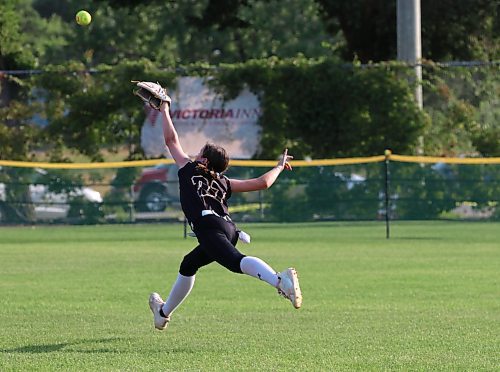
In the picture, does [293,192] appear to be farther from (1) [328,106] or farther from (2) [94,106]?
(2) [94,106]

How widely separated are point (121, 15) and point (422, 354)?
58.4m

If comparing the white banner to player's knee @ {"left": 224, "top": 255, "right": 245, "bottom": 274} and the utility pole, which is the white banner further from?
player's knee @ {"left": 224, "top": 255, "right": 245, "bottom": 274}

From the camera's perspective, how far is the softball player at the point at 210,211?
920 centimetres

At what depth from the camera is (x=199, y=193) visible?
373 inches

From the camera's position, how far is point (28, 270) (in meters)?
16.9

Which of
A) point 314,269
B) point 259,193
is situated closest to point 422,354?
point 314,269

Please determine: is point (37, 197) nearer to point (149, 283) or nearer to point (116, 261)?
point (116, 261)

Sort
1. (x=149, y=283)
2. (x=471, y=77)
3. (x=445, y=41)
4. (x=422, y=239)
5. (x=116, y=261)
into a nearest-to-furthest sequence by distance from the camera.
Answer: (x=149, y=283) < (x=116, y=261) < (x=422, y=239) < (x=471, y=77) < (x=445, y=41)

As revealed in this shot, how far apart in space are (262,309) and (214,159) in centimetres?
315

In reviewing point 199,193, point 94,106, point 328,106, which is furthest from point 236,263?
point 94,106

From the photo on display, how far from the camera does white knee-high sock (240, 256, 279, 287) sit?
352 inches

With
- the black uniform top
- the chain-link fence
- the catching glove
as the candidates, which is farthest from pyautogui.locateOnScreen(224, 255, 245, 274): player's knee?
the chain-link fence

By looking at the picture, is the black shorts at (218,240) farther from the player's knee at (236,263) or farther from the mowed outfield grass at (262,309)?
the mowed outfield grass at (262,309)

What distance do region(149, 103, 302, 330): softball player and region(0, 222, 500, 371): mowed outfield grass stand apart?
23.2 inches
